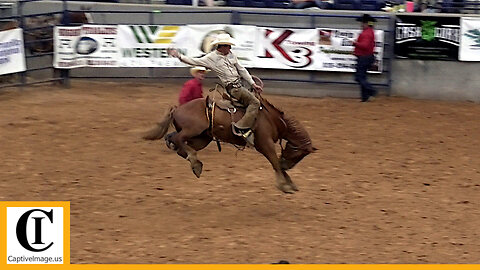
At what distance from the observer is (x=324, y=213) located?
9.95m

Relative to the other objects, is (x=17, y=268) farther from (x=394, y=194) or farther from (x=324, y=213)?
(x=394, y=194)

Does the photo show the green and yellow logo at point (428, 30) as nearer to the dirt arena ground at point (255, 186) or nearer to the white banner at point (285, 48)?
the dirt arena ground at point (255, 186)

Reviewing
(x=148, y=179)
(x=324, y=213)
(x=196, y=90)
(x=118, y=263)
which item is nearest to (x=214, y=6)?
(x=196, y=90)

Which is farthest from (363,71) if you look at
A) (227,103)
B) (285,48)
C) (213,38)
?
(227,103)

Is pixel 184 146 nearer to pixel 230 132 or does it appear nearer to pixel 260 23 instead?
pixel 230 132

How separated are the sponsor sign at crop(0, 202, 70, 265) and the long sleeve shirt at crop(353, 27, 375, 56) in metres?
9.86

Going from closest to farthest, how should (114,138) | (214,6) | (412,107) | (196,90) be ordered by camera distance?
(196,90) < (114,138) < (412,107) < (214,6)

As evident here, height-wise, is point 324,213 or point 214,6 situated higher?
point 214,6

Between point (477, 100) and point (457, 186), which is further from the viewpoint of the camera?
point (477, 100)

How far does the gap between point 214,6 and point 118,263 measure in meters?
11.4

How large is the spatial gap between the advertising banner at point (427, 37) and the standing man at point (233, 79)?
793 cm

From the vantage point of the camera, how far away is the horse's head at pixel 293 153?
32.6 feet

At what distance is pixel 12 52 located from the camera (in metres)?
16.6

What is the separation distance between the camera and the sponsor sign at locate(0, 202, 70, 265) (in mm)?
7277
